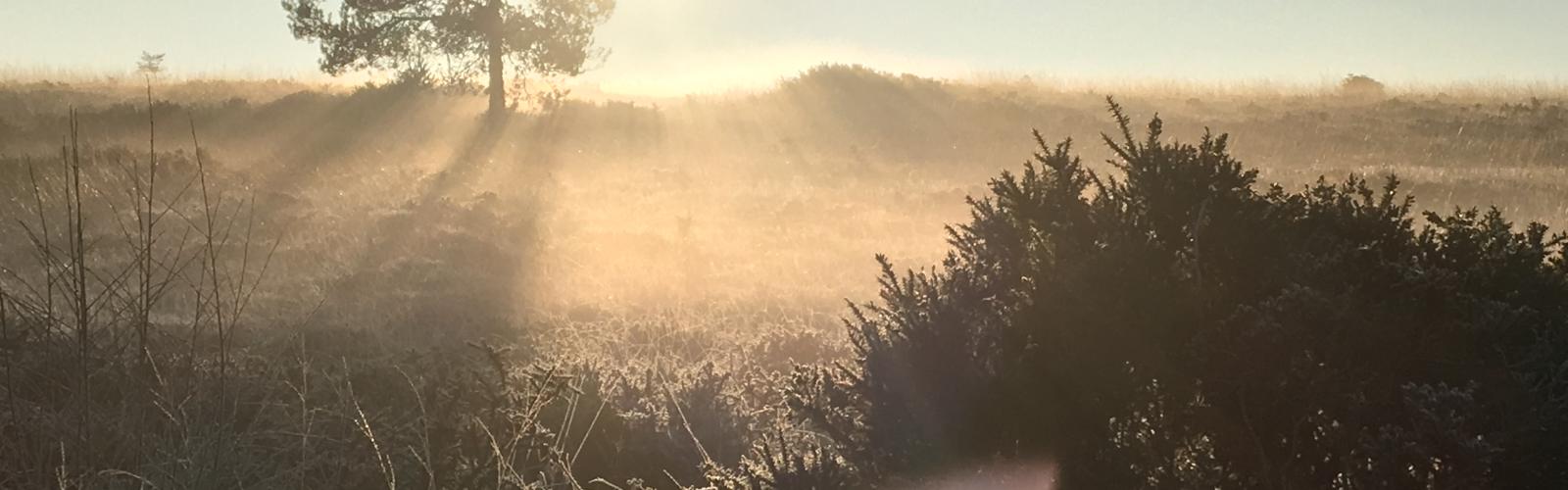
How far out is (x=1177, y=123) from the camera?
27.6 m

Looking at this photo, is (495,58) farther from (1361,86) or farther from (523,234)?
(1361,86)

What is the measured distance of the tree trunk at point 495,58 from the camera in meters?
24.8

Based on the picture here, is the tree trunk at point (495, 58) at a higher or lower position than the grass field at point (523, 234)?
higher

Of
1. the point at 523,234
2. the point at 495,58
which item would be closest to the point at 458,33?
the point at 495,58

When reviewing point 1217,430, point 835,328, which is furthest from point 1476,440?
point 835,328

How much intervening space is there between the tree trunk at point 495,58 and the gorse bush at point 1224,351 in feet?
75.1

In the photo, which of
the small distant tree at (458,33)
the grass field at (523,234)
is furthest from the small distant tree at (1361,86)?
the small distant tree at (458,33)

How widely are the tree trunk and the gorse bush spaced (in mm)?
22900

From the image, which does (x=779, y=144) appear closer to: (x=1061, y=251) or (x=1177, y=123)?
(x=1177, y=123)

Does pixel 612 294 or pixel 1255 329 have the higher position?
pixel 1255 329

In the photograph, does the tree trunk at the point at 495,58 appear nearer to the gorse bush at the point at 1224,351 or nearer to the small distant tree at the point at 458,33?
the small distant tree at the point at 458,33

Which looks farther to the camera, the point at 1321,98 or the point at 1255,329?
the point at 1321,98

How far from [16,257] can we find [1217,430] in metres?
10.3

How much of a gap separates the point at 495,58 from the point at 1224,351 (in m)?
24.4
